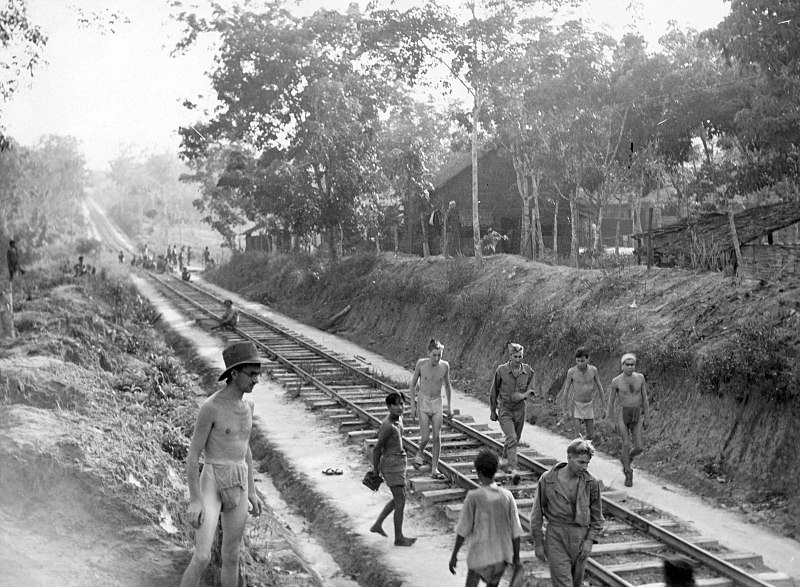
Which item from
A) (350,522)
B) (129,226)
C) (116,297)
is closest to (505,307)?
(350,522)

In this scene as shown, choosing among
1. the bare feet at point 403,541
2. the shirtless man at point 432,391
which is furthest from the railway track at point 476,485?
the bare feet at point 403,541

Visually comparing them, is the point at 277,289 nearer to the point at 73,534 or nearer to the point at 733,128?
the point at 733,128

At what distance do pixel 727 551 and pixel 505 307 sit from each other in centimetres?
1147

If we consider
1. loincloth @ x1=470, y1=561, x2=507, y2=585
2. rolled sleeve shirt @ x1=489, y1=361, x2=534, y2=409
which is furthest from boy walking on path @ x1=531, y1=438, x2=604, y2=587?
rolled sleeve shirt @ x1=489, y1=361, x2=534, y2=409

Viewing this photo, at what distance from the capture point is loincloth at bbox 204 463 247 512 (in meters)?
5.77

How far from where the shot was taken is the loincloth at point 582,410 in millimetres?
10789

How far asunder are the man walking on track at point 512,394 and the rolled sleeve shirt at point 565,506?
13.1 feet

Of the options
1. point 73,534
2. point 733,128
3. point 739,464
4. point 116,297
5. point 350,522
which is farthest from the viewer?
point 116,297

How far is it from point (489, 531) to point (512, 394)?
4.37 m

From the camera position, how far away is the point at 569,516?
5.92m

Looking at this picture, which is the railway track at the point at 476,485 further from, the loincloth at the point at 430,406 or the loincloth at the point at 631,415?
the loincloth at the point at 631,415

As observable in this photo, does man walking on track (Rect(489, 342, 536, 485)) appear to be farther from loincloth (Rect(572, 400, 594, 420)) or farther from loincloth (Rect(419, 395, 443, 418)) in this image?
loincloth (Rect(572, 400, 594, 420))

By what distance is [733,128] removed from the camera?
934 inches

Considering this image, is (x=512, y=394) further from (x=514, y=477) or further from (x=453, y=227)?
(x=453, y=227)
